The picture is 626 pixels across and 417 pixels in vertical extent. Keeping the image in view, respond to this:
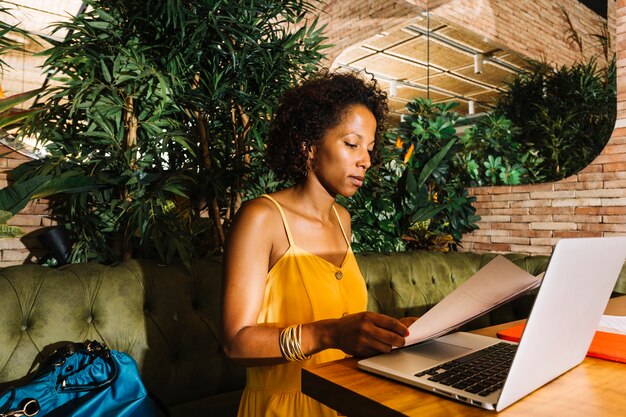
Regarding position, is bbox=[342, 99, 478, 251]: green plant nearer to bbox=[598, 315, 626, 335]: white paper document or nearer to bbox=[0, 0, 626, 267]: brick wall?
bbox=[0, 0, 626, 267]: brick wall

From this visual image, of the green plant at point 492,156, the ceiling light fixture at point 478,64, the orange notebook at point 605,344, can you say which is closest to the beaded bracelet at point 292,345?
the orange notebook at point 605,344

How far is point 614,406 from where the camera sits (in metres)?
0.58

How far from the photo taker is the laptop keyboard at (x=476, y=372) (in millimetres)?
596

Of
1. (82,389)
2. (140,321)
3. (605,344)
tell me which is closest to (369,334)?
(605,344)

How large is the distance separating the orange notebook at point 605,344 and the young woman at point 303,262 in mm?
239

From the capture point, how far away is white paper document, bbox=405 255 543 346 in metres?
0.64

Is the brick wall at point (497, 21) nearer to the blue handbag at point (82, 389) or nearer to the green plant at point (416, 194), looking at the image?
the green plant at point (416, 194)

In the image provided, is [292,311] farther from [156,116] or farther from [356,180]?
[156,116]

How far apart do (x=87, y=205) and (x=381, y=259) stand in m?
1.47

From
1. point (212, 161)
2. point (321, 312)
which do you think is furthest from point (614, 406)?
point (212, 161)

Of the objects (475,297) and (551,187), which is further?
(551,187)

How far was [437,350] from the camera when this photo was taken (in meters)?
0.80

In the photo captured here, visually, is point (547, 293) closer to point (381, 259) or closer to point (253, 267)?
point (253, 267)

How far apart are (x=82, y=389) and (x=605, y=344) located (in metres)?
1.17
